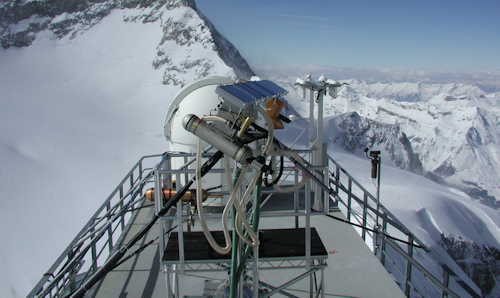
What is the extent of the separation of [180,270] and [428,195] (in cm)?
4399

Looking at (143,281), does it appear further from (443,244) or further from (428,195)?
(428,195)

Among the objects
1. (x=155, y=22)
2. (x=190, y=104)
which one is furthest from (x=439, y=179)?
(x=190, y=104)

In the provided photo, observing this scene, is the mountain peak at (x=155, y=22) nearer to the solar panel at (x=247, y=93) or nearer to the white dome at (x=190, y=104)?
the white dome at (x=190, y=104)

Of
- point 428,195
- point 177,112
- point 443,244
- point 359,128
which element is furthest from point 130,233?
point 359,128

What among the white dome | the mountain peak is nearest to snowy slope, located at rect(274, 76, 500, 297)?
the white dome

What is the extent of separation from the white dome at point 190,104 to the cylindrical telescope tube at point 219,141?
4818mm

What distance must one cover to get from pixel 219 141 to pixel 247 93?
466 mm

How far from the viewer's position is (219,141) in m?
2.98

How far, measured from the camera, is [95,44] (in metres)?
92.2

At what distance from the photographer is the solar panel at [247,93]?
2.88 metres

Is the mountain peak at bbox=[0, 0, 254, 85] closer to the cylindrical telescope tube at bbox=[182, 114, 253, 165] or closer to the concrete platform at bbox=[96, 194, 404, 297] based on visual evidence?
the concrete platform at bbox=[96, 194, 404, 297]

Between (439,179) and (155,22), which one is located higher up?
(155,22)

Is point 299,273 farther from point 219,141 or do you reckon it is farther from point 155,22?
point 155,22

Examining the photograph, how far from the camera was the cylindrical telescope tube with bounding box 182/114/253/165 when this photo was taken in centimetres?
295
